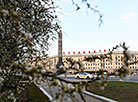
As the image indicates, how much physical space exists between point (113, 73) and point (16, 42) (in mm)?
2553

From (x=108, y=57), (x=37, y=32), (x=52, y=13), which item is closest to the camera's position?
(x=108, y=57)

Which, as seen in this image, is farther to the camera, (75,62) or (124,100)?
(124,100)

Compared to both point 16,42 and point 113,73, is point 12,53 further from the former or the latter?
point 113,73

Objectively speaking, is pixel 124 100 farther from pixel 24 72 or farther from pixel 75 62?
pixel 24 72

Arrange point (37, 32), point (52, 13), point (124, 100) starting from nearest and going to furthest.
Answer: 1. point (37, 32)
2. point (52, 13)
3. point (124, 100)

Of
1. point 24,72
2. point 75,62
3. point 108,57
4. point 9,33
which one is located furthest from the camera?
point 9,33

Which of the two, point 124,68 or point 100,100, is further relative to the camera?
point 100,100

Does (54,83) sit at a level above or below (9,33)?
below

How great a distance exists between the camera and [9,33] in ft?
11.5

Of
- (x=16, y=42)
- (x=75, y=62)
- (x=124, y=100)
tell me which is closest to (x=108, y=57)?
(x=75, y=62)

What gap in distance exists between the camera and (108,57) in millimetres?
2283

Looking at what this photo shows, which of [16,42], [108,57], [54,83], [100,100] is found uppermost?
[16,42]

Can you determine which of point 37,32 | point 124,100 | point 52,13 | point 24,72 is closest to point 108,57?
point 24,72

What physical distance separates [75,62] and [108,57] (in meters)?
0.43
